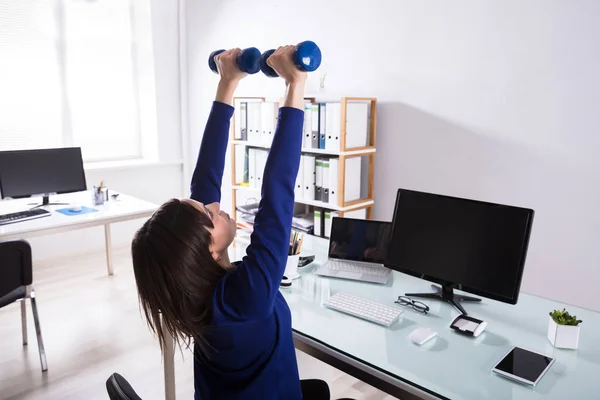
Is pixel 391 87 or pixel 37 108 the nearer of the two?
pixel 391 87

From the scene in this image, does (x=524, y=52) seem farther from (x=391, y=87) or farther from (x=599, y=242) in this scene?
(x=599, y=242)

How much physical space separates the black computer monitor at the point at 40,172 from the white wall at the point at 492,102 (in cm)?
193

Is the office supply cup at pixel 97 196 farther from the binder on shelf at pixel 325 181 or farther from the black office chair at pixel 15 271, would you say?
the binder on shelf at pixel 325 181

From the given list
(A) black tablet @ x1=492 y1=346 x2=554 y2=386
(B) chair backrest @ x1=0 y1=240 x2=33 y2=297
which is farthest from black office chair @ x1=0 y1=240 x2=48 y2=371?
(A) black tablet @ x1=492 y1=346 x2=554 y2=386

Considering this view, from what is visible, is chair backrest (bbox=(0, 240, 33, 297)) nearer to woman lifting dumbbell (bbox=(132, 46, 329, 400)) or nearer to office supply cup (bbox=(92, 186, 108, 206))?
office supply cup (bbox=(92, 186, 108, 206))

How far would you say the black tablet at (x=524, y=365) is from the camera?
51.4 inches

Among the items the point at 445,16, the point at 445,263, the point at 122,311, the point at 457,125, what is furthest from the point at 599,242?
the point at 122,311

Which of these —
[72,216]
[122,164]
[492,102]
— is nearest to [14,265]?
[72,216]

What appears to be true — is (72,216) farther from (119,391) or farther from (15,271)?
(119,391)

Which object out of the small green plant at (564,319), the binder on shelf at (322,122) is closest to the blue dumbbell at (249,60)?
the small green plant at (564,319)

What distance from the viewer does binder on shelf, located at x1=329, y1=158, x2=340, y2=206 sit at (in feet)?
10.9

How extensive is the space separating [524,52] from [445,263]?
1.65 meters

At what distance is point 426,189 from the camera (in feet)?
10.9

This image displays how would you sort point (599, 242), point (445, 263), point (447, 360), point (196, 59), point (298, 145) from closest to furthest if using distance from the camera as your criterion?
point (298, 145) → point (447, 360) → point (445, 263) → point (599, 242) → point (196, 59)
